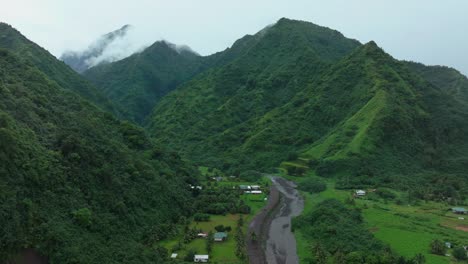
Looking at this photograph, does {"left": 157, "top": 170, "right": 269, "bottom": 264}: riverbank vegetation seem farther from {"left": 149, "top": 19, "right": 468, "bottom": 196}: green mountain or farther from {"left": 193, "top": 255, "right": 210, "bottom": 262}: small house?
{"left": 149, "top": 19, "right": 468, "bottom": 196}: green mountain

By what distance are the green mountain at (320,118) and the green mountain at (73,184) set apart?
4509cm

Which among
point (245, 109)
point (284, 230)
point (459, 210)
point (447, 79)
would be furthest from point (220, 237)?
point (447, 79)

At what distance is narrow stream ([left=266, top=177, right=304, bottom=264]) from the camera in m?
56.7

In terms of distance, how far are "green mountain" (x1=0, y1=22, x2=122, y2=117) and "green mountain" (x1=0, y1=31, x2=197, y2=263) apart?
4106cm

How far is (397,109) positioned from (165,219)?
77472mm

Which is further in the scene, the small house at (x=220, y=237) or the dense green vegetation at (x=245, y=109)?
the dense green vegetation at (x=245, y=109)

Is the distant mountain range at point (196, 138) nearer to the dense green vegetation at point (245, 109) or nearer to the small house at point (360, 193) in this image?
the dense green vegetation at point (245, 109)

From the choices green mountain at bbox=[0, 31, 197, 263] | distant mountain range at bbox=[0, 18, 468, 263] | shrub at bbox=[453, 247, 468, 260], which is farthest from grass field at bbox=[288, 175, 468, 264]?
green mountain at bbox=[0, 31, 197, 263]

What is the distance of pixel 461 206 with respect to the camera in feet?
258

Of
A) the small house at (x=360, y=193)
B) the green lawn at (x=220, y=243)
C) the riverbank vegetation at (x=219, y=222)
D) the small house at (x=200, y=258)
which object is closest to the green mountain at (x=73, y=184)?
the riverbank vegetation at (x=219, y=222)

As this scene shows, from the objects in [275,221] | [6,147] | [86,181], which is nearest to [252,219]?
[275,221]

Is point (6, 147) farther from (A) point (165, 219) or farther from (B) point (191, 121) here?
(B) point (191, 121)

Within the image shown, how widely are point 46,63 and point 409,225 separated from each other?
10370 centimetres

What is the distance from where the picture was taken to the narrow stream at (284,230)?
56.7m
